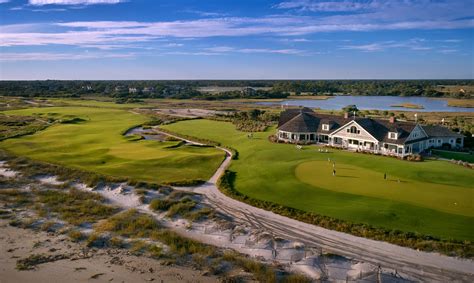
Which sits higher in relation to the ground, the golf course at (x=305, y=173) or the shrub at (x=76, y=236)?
the golf course at (x=305, y=173)

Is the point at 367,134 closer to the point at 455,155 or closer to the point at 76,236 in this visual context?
the point at 455,155

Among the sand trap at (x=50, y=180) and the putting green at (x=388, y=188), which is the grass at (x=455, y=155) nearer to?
the putting green at (x=388, y=188)

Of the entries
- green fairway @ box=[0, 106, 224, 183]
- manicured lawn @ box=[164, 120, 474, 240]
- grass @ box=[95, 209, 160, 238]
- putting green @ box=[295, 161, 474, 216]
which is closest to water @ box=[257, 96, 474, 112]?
green fairway @ box=[0, 106, 224, 183]

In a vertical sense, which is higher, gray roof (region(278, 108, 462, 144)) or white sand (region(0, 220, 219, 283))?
gray roof (region(278, 108, 462, 144))

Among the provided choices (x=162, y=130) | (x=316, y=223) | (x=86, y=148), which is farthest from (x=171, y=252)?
(x=162, y=130)

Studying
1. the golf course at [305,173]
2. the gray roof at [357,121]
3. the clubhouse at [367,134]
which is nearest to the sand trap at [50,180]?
the golf course at [305,173]

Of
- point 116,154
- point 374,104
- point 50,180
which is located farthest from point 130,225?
point 374,104

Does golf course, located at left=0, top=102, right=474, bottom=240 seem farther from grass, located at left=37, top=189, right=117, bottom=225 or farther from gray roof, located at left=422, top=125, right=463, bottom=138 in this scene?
gray roof, located at left=422, top=125, right=463, bottom=138

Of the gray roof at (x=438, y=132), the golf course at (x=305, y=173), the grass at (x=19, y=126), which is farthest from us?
the grass at (x=19, y=126)
